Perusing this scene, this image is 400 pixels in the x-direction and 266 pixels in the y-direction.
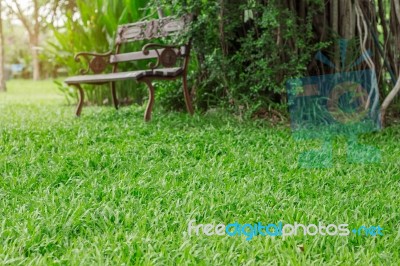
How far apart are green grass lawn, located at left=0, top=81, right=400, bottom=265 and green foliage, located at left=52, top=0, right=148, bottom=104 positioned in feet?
8.21

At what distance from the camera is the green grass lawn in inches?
54.0

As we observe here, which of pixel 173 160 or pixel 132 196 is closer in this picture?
pixel 132 196

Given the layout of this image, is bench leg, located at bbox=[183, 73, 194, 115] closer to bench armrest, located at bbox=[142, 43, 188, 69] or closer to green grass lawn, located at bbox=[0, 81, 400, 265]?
bench armrest, located at bbox=[142, 43, 188, 69]

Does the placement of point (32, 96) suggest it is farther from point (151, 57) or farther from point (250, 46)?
point (250, 46)

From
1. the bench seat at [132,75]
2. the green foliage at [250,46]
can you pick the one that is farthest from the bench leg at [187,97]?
the green foliage at [250,46]

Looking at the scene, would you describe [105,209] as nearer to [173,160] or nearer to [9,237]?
[9,237]

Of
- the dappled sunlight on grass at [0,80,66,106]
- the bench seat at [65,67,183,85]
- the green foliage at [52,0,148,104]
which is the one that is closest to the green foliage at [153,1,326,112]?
the bench seat at [65,67,183,85]

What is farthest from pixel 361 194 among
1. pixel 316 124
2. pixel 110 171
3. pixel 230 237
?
pixel 316 124

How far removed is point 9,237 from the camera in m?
1.47

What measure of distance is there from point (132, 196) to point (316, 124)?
2082 mm

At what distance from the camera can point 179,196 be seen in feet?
6.20

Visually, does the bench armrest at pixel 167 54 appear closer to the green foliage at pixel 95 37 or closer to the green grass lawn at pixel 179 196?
the green grass lawn at pixel 179 196

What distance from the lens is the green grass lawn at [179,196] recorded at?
1.37 m

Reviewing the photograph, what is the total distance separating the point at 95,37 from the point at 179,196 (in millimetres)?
4484
